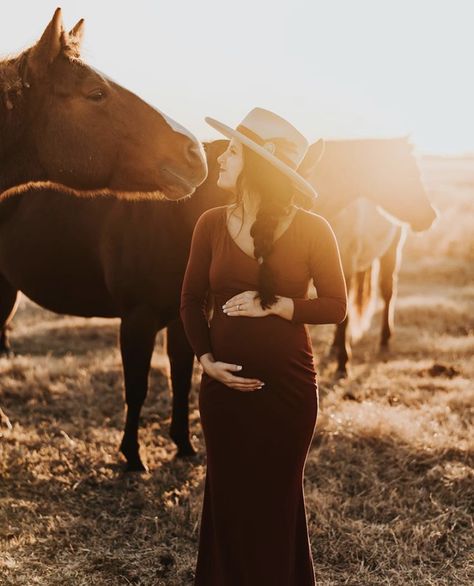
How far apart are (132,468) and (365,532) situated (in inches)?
72.8

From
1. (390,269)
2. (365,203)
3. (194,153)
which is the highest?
(194,153)

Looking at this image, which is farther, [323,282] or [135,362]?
[135,362]

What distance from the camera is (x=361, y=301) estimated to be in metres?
8.80

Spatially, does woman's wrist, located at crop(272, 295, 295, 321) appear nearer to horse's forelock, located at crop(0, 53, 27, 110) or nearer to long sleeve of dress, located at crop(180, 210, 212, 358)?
long sleeve of dress, located at crop(180, 210, 212, 358)

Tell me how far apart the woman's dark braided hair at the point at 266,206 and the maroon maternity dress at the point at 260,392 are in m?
0.05

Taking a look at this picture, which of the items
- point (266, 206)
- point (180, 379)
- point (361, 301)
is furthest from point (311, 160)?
point (361, 301)

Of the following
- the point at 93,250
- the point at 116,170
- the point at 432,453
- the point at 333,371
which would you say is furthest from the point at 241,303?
the point at 333,371

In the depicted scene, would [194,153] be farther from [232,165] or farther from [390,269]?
[390,269]

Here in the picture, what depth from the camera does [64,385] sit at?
6.94 metres

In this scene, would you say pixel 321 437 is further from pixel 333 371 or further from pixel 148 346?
pixel 333 371

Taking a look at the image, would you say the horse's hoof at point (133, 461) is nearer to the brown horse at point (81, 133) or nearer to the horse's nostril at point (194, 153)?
the brown horse at point (81, 133)

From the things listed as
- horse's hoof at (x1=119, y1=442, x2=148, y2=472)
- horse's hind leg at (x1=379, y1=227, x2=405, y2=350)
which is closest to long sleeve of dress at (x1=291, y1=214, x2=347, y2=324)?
horse's hoof at (x1=119, y1=442, x2=148, y2=472)

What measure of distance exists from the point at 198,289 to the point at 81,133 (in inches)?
52.6

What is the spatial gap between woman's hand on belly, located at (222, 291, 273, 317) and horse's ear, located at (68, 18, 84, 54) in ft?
6.09
